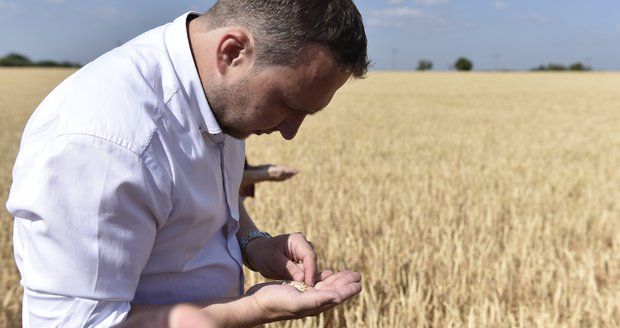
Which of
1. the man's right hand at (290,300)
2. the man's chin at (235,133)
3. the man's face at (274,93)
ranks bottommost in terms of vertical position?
the man's right hand at (290,300)

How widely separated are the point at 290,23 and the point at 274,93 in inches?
6.4

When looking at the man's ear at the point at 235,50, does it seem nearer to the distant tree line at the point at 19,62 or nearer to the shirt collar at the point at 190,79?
the shirt collar at the point at 190,79

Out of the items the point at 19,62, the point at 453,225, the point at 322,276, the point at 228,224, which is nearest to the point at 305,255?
the point at 322,276

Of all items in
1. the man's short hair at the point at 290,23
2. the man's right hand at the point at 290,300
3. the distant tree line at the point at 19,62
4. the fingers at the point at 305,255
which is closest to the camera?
the man's short hair at the point at 290,23

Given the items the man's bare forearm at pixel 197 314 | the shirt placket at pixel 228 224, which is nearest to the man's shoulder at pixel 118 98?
the shirt placket at pixel 228 224

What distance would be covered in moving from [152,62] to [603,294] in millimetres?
2590

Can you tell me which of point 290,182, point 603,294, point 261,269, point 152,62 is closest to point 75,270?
point 152,62

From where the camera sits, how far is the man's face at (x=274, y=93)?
1.38 meters

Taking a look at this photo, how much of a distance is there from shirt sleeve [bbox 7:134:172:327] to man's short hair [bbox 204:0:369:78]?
334mm

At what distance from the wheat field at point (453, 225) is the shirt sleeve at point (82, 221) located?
4.64 feet

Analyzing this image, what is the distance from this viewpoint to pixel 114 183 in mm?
1159

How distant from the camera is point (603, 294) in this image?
309 cm

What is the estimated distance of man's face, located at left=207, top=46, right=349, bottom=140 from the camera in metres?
1.38

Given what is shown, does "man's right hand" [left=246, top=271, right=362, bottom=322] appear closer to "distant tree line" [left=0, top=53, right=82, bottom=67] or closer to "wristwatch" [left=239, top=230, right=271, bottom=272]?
"wristwatch" [left=239, top=230, right=271, bottom=272]
